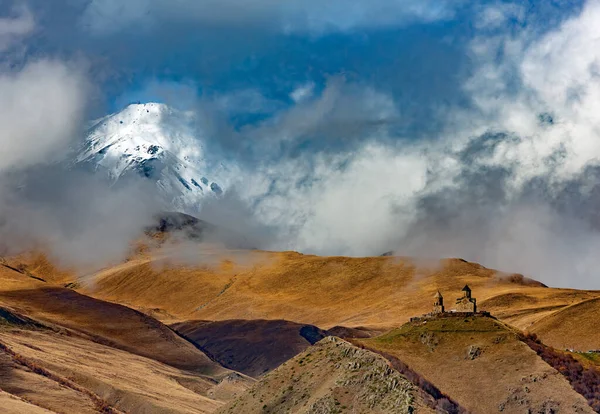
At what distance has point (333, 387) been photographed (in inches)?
3337

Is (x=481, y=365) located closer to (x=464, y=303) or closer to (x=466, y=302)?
(x=466, y=302)

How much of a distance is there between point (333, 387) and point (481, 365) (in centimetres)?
1543

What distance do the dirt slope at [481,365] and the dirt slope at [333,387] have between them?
609 centimetres

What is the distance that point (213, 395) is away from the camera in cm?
18288

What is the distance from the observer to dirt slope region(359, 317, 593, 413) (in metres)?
84.3

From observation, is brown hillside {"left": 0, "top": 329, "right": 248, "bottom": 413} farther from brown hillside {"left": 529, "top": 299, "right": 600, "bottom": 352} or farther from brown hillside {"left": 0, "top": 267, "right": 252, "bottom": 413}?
brown hillside {"left": 529, "top": 299, "right": 600, "bottom": 352}

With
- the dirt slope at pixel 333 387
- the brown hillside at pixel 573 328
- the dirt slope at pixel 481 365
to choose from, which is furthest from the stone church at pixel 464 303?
the brown hillside at pixel 573 328

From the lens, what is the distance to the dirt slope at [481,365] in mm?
84312

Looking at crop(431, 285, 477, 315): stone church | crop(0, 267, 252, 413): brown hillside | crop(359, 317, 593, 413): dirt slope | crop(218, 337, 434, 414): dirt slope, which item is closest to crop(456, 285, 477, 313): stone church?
crop(431, 285, 477, 315): stone church

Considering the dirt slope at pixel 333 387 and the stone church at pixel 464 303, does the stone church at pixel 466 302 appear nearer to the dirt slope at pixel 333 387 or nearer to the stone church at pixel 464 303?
the stone church at pixel 464 303

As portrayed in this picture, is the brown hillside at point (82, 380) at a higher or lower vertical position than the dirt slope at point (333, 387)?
higher

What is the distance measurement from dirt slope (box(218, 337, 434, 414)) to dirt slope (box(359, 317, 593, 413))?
6.09m

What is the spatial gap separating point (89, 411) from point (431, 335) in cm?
5229

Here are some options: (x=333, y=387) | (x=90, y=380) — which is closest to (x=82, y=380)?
(x=90, y=380)
